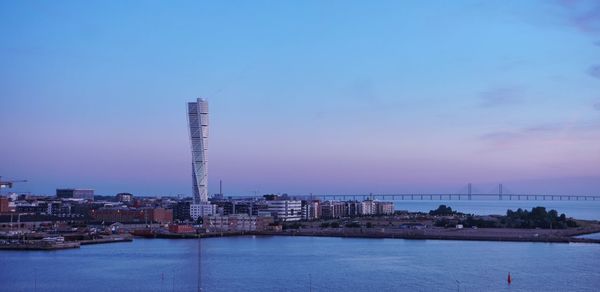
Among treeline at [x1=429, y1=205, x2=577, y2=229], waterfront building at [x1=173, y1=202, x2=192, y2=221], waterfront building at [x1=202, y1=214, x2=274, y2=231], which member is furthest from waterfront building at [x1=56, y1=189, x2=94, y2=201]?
treeline at [x1=429, y1=205, x2=577, y2=229]

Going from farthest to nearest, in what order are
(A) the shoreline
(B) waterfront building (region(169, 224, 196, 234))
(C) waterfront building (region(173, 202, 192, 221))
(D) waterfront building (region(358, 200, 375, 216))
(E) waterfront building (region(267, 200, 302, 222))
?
(D) waterfront building (region(358, 200, 375, 216)) → (C) waterfront building (region(173, 202, 192, 221)) → (E) waterfront building (region(267, 200, 302, 222)) → (B) waterfront building (region(169, 224, 196, 234)) → (A) the shoreline

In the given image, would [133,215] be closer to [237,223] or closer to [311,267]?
[237,223]

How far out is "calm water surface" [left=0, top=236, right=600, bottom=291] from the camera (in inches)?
326

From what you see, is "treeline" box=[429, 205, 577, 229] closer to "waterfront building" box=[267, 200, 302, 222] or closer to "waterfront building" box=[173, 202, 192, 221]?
"waterfront building" box=[267, 200, 302, 222]

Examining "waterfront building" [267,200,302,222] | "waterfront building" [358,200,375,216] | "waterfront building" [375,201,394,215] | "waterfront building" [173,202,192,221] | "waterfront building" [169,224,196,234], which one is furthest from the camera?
"waterfront building" [375,201,394,215]

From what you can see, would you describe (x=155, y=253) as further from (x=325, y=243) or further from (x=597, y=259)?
(x=597, y=259)

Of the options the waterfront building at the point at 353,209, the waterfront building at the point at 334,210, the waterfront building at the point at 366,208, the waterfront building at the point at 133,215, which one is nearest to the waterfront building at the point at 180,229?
the waterfront building at the point at 133,215

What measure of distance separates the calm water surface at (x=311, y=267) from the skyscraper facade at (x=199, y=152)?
29.7ft

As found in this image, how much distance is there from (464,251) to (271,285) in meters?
5.05

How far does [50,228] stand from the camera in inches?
706

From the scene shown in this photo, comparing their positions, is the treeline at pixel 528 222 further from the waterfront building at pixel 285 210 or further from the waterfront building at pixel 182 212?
the waterfront building at pixel 182 212

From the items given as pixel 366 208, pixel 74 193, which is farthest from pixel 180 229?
pixel 74 193

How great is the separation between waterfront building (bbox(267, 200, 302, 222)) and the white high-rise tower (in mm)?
1721

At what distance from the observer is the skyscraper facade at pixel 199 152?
23.6 metres
